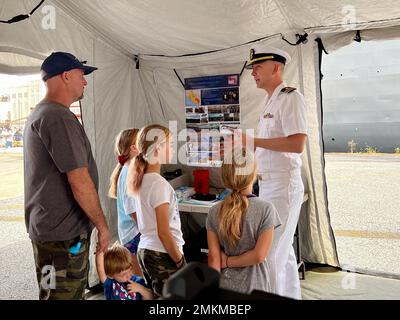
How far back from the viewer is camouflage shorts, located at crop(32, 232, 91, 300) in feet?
5.14

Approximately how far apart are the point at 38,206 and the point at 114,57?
197 centimetres

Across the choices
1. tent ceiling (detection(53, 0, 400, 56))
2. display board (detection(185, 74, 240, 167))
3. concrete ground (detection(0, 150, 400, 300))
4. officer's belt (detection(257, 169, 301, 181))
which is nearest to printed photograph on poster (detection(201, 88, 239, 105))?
display board (detection(185, 74, 240, 167))

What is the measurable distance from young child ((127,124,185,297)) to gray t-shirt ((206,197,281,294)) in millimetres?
295

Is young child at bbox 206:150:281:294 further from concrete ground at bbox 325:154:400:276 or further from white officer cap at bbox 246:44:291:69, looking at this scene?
concrete ground at bbox 325:154:400:276

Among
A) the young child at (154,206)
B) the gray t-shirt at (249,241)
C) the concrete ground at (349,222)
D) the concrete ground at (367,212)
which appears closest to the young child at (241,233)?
the gray t-shirt at (249,241)

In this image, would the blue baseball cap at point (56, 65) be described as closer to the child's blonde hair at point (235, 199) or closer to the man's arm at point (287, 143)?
the child's blonde hair at point (235, 199)

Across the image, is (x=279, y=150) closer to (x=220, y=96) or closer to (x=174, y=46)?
(x=220, y=96)

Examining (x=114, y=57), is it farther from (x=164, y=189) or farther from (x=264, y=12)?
(x=164, y=189)

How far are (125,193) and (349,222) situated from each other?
4214mm

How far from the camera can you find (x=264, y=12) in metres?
2.36

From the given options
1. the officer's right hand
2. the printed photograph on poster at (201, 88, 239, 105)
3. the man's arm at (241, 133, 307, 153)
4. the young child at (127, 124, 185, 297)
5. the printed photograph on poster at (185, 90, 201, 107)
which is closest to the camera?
the officer's right hand

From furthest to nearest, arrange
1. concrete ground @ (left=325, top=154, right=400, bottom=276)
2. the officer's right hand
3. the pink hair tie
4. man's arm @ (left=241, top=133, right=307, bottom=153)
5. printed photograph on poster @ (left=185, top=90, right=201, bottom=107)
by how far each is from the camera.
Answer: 1. concrete ground @ (left=325, top=154, right=400, bottom=276)
2. printed photograph on poster @ (left=185, top=90, right=201, bottom=107)
3. the pink hair tie
4. man's arm @ (left=241, top=133, right=307, bottom=153)
5. the officer's right hand
